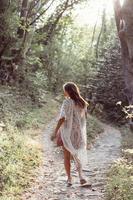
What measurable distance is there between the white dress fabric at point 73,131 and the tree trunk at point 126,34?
369 centimetres

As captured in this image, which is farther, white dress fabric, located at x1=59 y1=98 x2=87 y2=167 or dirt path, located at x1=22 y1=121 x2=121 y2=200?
white dress fabric, located at x1=59 y1=98 x2=87 y2=167

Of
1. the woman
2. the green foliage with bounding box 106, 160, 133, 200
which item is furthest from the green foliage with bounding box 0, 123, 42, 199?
the green foliage with bounding box 106, 160, 133, 200

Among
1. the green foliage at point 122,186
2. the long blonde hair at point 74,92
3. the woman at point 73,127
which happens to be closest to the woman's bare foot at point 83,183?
the woman at point 73,127

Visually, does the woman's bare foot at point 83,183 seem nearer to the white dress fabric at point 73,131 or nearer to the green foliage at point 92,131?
the white dress fabric at point 73,131

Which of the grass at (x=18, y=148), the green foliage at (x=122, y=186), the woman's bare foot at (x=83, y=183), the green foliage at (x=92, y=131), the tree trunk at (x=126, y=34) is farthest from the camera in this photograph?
the green foliage at (x=92, y=131)

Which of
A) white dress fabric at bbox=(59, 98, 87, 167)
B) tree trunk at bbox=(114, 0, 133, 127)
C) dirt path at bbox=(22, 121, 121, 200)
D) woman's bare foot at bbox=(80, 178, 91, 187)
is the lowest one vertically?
dirt path at bbox=(22, 121, 121, 200)

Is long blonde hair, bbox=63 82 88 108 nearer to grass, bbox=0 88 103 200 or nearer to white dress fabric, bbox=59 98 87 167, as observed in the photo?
white dress fabric, bbox=59 98 87 167

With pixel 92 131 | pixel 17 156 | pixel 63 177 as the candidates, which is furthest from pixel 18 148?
pixel 92 131

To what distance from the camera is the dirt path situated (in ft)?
26.5

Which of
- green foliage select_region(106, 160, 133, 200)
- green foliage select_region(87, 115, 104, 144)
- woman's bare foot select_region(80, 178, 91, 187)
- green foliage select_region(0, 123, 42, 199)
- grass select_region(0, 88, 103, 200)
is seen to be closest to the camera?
green foliage select_region(106, 160, 133, 200)

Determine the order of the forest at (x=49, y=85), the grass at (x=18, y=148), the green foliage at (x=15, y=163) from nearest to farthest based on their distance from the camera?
the green foliage at (x=15, y=163)
the grass at (x=18, y=148)
the forest at (x=49, y=85)

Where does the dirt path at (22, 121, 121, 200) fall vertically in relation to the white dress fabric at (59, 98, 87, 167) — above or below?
below

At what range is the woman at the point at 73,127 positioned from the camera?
27.8 ft

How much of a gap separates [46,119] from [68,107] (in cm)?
1112
